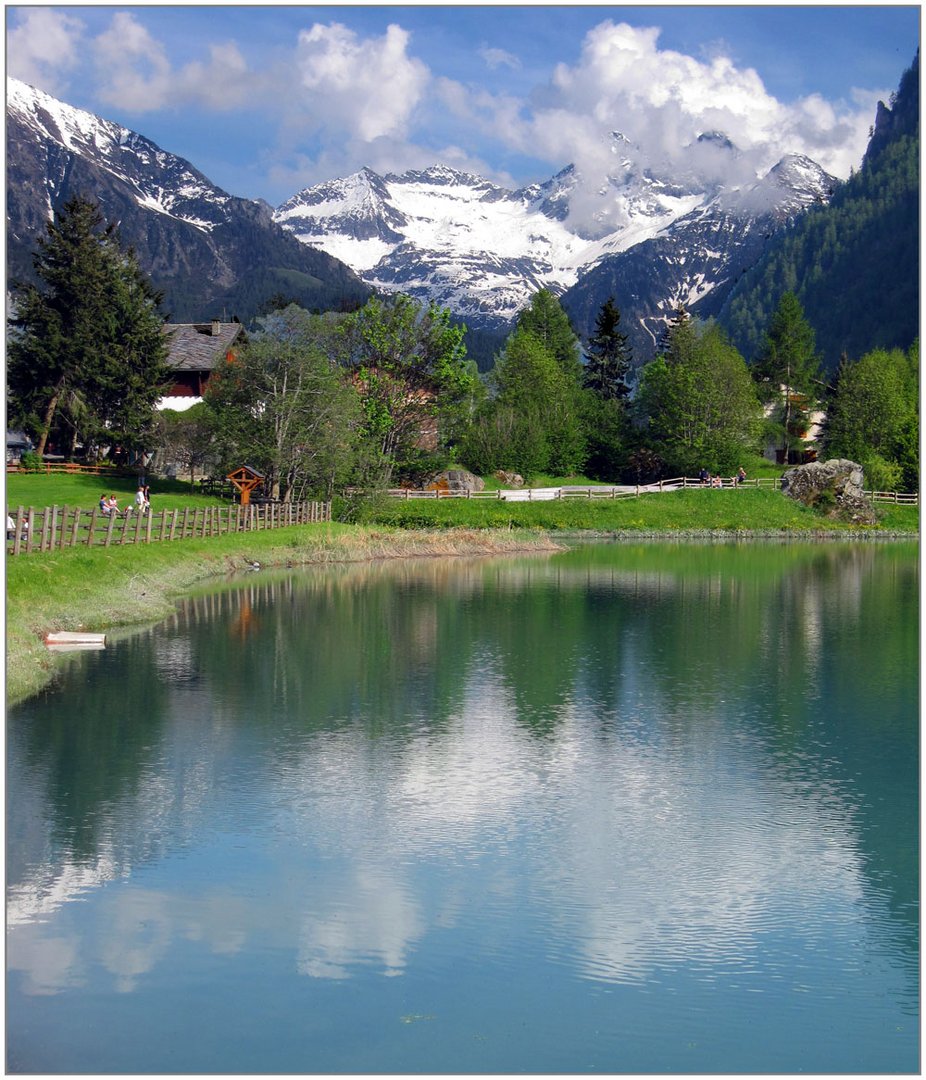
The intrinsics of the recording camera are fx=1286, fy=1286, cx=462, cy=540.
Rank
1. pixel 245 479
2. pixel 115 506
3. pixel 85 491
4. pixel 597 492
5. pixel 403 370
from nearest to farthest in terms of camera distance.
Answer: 1. pixel 115 506
2. pixel 245 479
3. pixel 85 491
4. pixel 403 370
5. pixel 597 492

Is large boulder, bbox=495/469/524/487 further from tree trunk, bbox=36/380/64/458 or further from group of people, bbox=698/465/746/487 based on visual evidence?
tree trunk, bbox=36/380/64/458

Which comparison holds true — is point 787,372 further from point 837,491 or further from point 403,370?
point 403,370

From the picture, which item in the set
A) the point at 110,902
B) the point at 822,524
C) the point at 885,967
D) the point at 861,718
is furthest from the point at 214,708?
the point at 822,524

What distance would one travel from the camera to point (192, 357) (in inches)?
4424

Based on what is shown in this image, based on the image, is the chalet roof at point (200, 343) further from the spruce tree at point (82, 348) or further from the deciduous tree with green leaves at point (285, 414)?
the deciduous tree with green leaves at point (285, 414)

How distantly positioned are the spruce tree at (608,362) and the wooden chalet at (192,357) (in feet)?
147

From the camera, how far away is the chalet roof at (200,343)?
110188mm

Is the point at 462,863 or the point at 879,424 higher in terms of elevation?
the point at 879,424

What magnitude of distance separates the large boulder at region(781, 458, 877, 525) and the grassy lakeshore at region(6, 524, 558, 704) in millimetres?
30837

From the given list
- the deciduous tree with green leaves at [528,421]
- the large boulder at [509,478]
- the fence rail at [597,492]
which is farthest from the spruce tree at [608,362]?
the large boulder at [509,478]

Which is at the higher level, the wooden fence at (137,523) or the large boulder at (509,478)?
the large boulder at (509,478)

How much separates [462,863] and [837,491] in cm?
8812

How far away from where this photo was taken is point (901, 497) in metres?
108

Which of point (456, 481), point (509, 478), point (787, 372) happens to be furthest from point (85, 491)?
point (787, 372)
